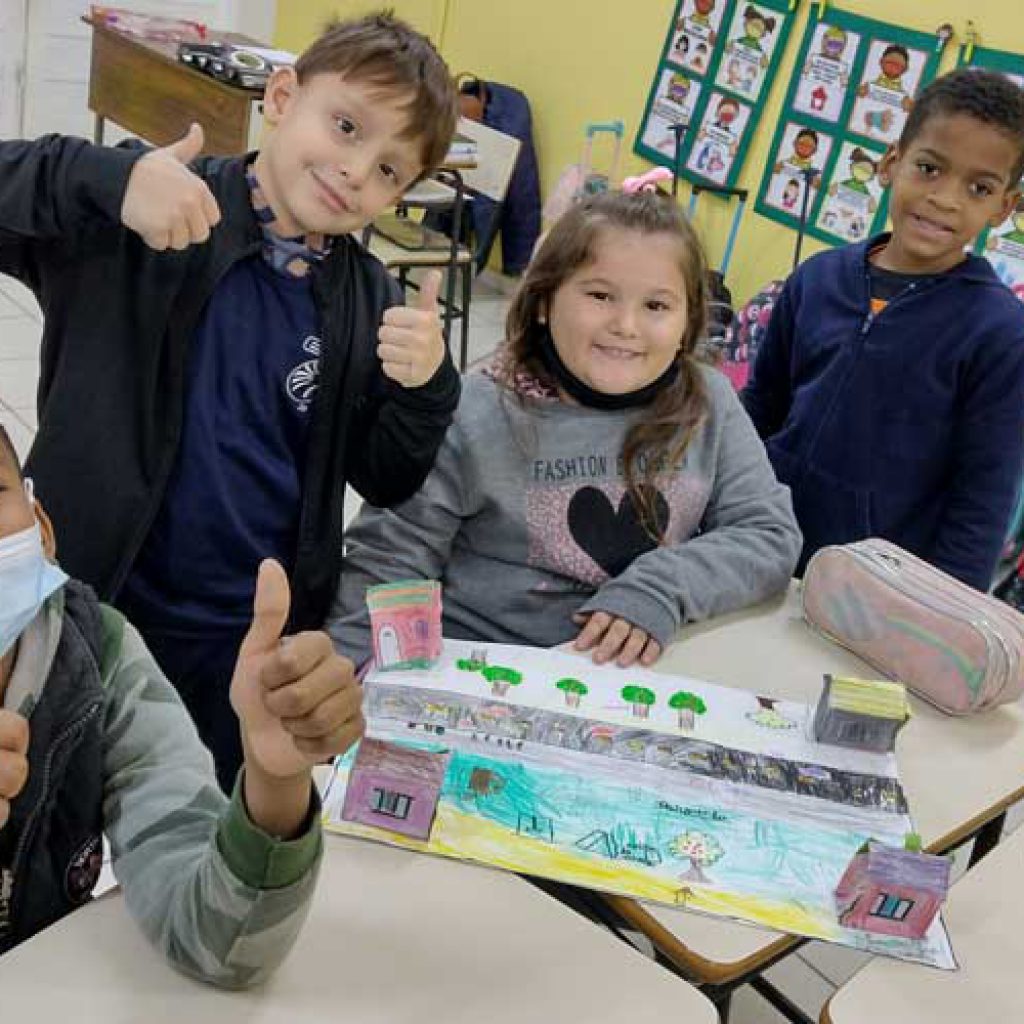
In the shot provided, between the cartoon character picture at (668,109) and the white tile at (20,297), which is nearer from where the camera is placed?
the white tile at (20,297)

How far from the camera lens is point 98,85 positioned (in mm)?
4715

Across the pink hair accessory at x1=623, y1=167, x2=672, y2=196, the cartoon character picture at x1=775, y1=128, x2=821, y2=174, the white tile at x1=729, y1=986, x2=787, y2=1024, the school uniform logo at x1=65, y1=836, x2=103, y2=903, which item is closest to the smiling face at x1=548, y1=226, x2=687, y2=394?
the pink hair accessory at x1=623, y1=167, x2=672, y2=196

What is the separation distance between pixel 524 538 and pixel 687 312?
382 mm

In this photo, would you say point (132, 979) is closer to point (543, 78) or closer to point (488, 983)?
point (488, 983)

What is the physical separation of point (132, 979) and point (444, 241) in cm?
357

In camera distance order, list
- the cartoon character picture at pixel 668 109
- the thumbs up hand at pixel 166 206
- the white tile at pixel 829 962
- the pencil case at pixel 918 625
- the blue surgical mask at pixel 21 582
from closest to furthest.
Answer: the blue surgical mask at pixel 21 582, the thumbs up hand at pixel 166 206, the pencil case at pixel 918 625, the white tile at pixel 829 962, the cartoon character picture at pixel 668 109

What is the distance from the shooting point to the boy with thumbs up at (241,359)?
1.35m

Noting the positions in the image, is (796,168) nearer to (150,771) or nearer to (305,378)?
(305,378)

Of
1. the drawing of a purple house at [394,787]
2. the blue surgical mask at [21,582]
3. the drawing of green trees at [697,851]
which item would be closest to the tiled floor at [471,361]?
the drawing of green trees at [697,851]

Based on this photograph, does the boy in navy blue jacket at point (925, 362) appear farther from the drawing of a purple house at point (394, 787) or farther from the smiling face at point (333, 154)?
the drawing of a purple house at point (394, 787)

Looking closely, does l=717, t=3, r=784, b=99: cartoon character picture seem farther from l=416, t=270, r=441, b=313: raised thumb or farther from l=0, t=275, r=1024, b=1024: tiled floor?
l=416, t=270, r=441, b=313: raised thumb

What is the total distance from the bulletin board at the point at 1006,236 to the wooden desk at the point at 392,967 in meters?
3.20

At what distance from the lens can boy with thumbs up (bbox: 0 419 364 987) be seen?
0.75 m

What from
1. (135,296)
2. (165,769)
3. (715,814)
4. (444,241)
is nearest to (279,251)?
(135,296)
